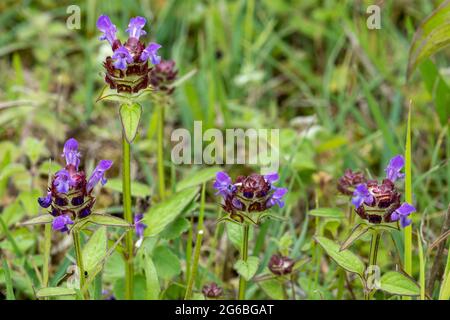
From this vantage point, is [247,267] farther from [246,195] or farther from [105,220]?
[105,220]

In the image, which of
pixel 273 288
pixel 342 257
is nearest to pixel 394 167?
pixel 342 257

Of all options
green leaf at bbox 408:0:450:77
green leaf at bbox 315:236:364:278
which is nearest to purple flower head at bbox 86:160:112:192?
green leaf at bbox 315:236:364:278

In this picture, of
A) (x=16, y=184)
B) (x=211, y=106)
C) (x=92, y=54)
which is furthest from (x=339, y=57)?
(x=16, y=184)

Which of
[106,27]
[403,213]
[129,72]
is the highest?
[106,27]

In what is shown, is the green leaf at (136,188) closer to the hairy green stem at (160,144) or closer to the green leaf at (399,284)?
the hairy green stem at (160,144)

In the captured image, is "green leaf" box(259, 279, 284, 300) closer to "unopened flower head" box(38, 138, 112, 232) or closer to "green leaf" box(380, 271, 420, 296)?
"green leaf" box(380, 271, 420, 296)

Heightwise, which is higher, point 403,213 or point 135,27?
Result: point 135,27

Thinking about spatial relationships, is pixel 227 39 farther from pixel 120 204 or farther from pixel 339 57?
pixel 120 204
